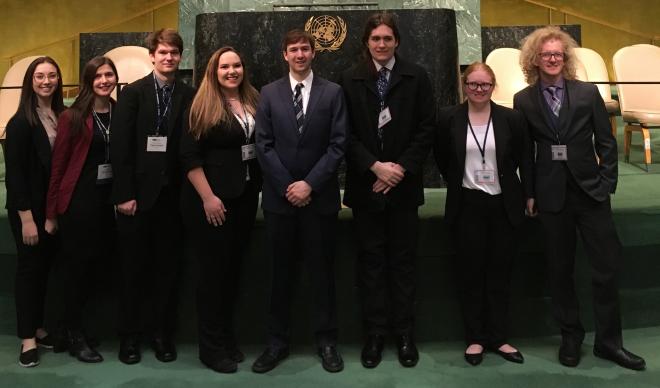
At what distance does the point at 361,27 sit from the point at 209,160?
1735 millimetres

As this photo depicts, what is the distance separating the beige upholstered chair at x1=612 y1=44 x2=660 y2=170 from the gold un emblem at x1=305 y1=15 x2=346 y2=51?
238 centimetres

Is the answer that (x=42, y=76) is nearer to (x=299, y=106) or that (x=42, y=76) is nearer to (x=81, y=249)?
(x=81, y=249)

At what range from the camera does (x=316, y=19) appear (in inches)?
169

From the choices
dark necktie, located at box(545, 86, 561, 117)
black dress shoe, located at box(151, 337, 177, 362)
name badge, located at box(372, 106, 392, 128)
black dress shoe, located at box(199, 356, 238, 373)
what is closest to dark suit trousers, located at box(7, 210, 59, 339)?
black dress shoe, located at box(151, 337, 177, 362)

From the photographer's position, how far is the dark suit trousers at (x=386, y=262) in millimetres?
3117

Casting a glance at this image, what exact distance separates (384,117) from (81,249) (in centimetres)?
157

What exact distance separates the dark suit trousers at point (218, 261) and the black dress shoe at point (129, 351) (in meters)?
0.32

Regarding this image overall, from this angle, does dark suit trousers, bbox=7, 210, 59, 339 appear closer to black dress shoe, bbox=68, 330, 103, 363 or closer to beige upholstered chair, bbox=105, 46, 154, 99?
black dress shoe, bbox=68, 330, 103, 363

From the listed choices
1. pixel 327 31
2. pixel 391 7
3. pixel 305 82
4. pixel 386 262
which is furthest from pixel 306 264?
pixel 391 7

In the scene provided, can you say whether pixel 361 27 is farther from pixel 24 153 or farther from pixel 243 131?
pixel 24 153

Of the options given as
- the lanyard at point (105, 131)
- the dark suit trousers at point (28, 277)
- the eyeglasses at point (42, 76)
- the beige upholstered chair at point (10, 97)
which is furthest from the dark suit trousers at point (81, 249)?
the beige upholstered chair at point (10, 97)

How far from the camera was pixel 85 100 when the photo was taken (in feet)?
10.3

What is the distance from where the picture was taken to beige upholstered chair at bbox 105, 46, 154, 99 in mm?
5477

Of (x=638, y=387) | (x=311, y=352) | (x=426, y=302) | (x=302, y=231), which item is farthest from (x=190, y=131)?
(x=638, y=387)
